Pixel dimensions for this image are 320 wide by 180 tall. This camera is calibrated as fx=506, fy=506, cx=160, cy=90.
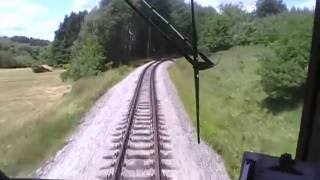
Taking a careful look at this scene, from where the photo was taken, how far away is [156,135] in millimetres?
12039

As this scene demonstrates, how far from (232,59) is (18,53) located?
44.6 m

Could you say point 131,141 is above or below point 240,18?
below

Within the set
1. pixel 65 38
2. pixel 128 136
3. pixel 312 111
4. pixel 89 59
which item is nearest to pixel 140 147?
pixel 128 136

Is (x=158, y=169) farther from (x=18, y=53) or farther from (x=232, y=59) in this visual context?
(x=18, y=53)

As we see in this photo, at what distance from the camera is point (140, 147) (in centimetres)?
1098

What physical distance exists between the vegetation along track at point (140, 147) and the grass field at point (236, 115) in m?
1.32

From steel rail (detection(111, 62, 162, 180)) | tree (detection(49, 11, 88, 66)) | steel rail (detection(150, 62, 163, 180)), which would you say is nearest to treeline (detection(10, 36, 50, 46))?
tree (detection(49, 11, 88, 66))

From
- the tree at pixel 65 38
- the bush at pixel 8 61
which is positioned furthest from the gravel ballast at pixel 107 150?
the bush at pixel 8 61

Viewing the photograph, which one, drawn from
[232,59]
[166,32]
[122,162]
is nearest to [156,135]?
[122,162]

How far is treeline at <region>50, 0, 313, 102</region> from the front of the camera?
23.5 metres

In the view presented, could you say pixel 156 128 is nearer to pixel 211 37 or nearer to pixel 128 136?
pixel 128 136

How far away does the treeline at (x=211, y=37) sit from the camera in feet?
77.2

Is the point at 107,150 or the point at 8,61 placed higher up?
the point at 107,150

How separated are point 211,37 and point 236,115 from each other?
12.9 m
